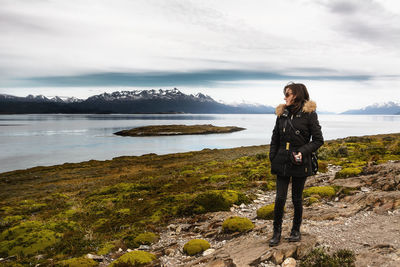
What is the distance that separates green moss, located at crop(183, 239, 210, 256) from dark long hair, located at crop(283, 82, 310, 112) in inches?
212

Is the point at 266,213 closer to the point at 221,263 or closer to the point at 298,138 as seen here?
the point at 221,263

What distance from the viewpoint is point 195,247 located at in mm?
8875

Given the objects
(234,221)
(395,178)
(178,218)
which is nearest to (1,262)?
(178,218)

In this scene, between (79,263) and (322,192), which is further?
(322,192)

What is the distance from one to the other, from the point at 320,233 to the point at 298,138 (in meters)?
3.37

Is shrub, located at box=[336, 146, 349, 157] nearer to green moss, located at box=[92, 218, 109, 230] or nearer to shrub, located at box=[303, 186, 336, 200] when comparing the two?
shrub, located at box=[303, 186, 336, 200]

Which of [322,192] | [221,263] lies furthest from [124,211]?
[322,192]

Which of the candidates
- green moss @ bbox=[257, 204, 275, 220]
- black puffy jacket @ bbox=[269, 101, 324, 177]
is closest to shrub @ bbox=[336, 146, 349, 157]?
green moss @ bbox=[257, 204, 275, 220]

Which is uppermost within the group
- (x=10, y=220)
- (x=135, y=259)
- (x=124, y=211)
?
(x=135, y=259)

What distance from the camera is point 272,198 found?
48.3 ft

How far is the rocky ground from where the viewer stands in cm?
652

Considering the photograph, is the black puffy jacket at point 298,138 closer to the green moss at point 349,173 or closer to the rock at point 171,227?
the rock at point 171,227

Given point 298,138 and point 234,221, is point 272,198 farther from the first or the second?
point 298,138

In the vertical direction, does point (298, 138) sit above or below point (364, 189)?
above
